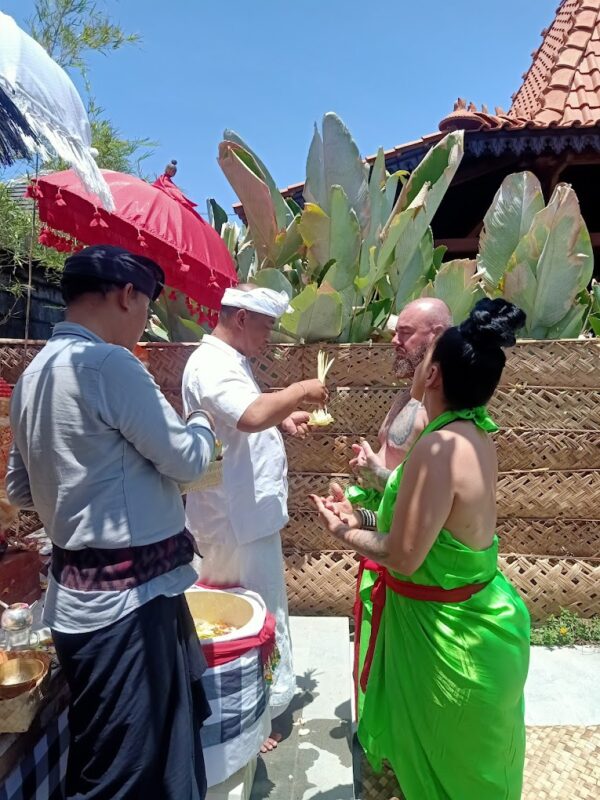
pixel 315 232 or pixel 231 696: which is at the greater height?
pixel 315 232

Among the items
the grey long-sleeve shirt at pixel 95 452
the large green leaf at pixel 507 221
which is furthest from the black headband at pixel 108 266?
the large green leaf at pixel 507 221

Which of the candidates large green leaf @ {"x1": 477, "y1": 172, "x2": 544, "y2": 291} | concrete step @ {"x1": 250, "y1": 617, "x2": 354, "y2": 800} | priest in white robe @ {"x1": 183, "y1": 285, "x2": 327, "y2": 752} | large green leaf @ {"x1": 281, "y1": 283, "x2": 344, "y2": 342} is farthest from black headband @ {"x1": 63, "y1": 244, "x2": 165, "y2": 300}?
large green leaf @ {"x1": 477, "y1": 172, "x2": 544, "y2": 291}

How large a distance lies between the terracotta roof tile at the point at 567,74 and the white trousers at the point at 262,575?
193 inches

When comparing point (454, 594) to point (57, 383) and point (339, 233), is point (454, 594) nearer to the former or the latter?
point (57, 383)

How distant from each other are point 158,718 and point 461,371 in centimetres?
118

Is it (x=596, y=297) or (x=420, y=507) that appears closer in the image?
(x=420, y=507)

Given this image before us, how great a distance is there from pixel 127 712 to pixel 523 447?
2.81m

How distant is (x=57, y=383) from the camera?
1.41 metres

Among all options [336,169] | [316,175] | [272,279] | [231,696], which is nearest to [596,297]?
[336,169]

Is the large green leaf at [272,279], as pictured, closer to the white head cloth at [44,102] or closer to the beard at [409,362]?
the beard at [409,362]

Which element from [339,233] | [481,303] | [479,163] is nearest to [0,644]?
[481,303]

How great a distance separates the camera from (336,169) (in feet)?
13.0

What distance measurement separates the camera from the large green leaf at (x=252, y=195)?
3.76 metres

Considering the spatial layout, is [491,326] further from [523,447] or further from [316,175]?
Answer: [316,175]
